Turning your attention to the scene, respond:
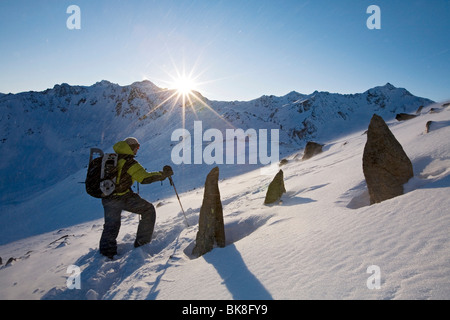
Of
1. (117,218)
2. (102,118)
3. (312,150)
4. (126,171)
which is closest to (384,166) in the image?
(126,171)

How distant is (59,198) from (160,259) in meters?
33.1

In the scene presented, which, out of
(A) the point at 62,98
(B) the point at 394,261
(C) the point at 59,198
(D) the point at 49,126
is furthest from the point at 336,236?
(A) the point at 62,98

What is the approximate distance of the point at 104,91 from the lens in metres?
148

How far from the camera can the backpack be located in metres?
4.91

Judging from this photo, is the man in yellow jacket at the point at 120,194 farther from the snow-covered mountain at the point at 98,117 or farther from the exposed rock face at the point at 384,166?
the snow-covered mountain at the point at 98,117

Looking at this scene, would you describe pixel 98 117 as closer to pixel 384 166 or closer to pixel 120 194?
pixel 120 194

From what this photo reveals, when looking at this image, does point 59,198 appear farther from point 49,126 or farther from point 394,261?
point 49,126

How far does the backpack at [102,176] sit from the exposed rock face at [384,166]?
5882 millimetres

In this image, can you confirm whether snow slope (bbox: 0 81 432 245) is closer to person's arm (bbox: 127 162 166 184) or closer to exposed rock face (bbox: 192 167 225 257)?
person's arm (bbox: 127 162 166 184)

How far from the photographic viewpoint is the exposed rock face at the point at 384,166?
473cm

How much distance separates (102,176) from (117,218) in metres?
1.11

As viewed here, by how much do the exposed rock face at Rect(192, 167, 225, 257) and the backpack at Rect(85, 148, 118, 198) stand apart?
7.22ft

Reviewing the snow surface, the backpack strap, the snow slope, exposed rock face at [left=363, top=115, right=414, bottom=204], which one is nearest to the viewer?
the snow surface

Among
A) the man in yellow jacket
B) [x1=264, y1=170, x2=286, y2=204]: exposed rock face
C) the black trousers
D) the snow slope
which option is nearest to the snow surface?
the black trousers
